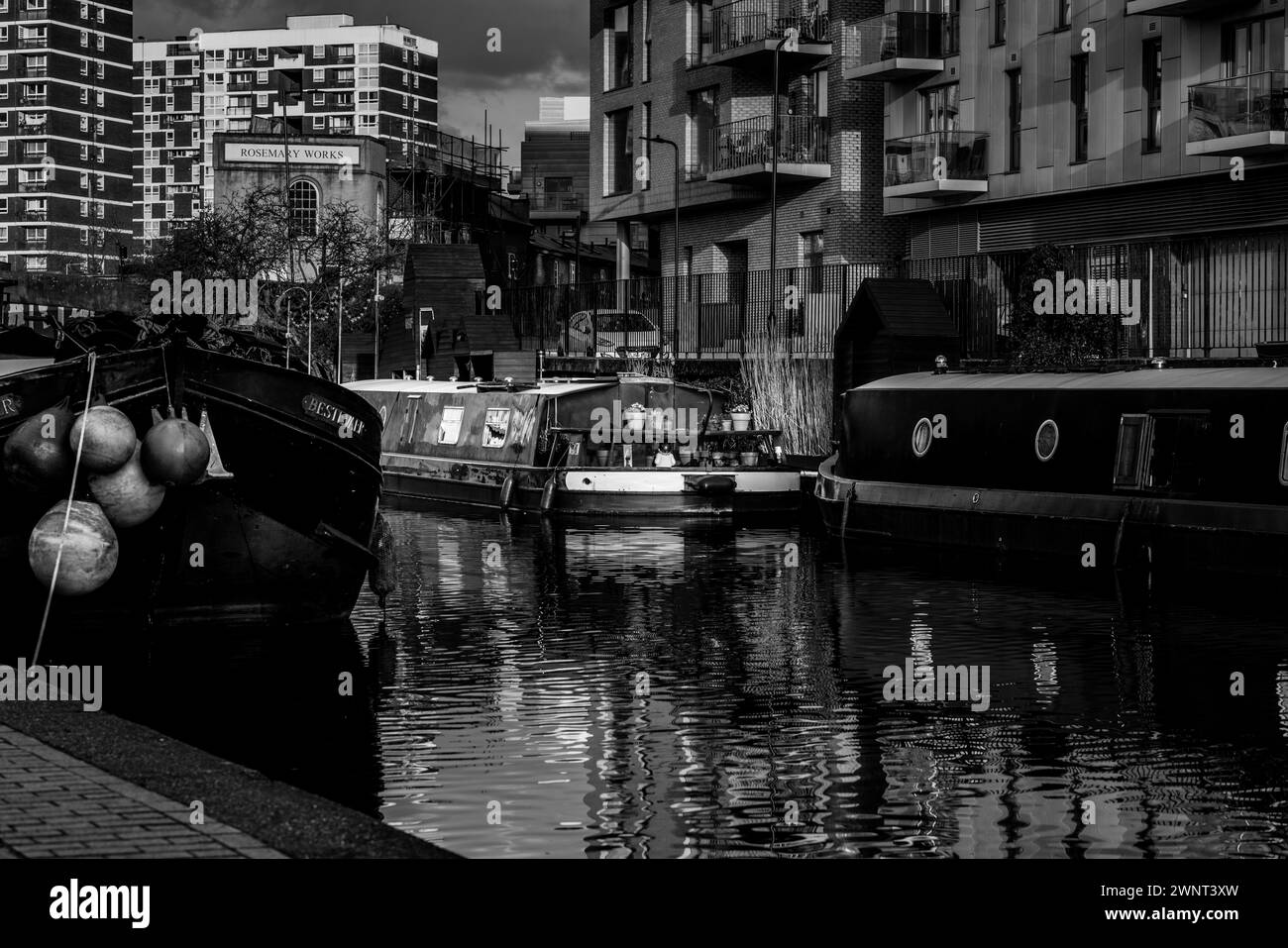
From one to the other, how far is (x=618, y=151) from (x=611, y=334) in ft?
30.3

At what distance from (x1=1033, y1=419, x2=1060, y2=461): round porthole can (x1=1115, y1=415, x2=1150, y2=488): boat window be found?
3.61 ft

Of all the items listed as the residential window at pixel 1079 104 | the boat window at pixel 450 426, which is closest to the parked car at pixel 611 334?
the residential window at pixel 1079 104

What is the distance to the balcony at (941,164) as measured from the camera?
42062 mm

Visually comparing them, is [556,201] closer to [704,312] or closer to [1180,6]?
[704,312]

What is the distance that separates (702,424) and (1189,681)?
17148 mm

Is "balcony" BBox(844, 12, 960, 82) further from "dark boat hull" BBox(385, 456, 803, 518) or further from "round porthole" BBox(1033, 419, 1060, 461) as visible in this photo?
"round porthole" BBox(1033, 419, 1060, 461)

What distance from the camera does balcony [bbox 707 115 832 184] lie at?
47.9 meters

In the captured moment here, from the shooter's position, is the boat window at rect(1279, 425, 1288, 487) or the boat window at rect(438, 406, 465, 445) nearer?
the boat window at rect(1279, 425, 1288, 487)

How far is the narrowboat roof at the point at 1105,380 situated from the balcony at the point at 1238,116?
11552 millimetres

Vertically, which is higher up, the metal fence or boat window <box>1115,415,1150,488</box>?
the metal fence

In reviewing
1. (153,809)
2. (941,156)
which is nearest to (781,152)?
(941,156)

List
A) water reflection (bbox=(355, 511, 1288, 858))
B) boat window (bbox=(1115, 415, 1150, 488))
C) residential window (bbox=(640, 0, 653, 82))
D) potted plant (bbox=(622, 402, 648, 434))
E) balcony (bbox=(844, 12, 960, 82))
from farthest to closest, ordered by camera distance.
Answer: residential window (bbox=(640, 0, 653, 82)) < balcony (bbox=(844, 12, 960, 82)) < potted plant (bbox=(622, 402, 648, 434)) < boat window (bbox=(1115, 415, 1150, 488)) < water reflection (bbox=(355, 511, 1288, 858))

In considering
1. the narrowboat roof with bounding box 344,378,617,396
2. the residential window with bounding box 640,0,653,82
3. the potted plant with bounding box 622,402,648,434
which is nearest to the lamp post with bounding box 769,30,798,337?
the residential window with bounding box 640,0,653,82

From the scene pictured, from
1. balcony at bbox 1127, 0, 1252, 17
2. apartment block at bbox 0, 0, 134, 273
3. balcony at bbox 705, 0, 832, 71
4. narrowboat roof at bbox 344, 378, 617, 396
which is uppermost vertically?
apartment block at bbox 0, 0, 134, 273
